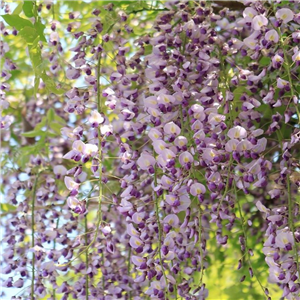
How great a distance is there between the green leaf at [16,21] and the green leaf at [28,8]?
5cm

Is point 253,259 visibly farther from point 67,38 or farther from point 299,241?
point 67,38

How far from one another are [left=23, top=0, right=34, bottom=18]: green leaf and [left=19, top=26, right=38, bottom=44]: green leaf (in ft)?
0.28

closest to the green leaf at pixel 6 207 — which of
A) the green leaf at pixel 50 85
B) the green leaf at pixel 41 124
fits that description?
the green leaf at pixel 41 124

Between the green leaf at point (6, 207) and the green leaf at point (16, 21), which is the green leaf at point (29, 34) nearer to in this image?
the green leaf at point (16, 21)

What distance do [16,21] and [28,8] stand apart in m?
0.06

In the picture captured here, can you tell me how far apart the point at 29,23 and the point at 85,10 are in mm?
549

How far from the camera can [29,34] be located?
1403mm

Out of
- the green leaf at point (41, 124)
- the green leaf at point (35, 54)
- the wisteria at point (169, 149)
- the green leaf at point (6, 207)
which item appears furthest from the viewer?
the green leaf at point (6, 207)

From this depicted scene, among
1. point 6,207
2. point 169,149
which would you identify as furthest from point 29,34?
point 6,207

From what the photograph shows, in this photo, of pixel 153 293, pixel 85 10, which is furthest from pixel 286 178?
pixel 85 10

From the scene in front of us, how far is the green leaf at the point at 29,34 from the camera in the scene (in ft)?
4.58

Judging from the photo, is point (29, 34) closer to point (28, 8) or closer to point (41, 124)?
point (28, 8)

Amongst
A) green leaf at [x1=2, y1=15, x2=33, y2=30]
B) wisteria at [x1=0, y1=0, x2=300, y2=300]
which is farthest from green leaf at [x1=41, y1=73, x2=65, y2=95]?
green leaf at [x1=2, y1=15, x2=33, y2=30]

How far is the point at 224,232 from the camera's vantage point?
196 cm
